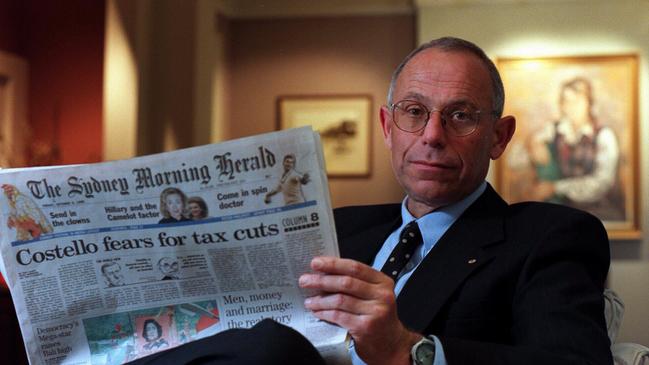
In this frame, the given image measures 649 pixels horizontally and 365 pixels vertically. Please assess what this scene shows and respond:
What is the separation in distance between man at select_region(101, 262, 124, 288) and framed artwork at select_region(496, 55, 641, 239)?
4.34 m

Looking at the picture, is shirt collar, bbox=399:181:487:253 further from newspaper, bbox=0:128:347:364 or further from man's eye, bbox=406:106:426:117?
newspaper, bbox=0:128:347:364

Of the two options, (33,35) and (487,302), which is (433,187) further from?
(33,35)

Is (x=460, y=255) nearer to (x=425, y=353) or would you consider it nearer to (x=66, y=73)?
(x=425, y=353)

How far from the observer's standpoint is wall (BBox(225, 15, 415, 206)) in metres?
5.97

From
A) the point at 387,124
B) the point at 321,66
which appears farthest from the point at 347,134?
the point at 387,124

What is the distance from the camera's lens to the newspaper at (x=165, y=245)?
121 cm

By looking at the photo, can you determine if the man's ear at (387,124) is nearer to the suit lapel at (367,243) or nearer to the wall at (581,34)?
the suit lapel at (367,243)

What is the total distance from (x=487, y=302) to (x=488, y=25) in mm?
4283

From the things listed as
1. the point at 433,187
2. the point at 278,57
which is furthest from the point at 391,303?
the point at 278,57

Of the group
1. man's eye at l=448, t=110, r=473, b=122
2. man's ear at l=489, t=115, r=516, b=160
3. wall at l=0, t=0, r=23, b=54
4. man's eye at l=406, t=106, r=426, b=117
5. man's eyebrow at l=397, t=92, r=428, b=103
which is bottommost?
man's ear at l=489, t=115, r=516, b=160

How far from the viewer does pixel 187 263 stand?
128 centimetres

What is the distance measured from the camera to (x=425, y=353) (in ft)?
4.13

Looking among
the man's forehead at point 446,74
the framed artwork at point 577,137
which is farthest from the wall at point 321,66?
the man's forehead at point 446,74

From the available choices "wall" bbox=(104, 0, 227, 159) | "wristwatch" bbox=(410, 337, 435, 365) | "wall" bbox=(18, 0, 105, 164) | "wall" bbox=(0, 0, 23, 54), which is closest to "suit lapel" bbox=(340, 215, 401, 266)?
"wristwatch" bbox=(410, 337, 435, 365)
